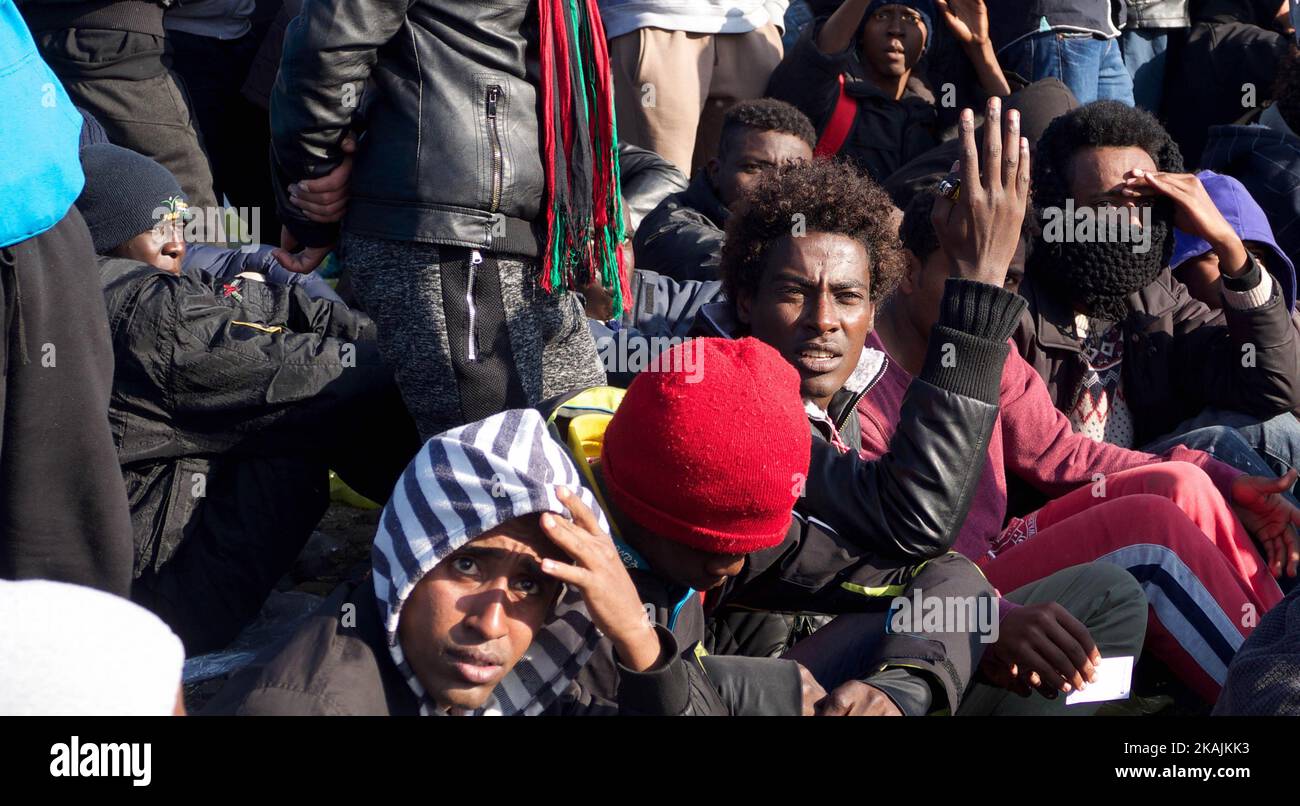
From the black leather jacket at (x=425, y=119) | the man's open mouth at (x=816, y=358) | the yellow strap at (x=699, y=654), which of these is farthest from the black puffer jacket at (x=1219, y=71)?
the yellow strap at (x=699, y=654)

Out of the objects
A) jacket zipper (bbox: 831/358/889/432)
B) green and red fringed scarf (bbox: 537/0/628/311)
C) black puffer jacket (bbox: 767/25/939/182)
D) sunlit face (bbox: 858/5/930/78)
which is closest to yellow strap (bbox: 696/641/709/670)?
jacket zipper (bbox: 831/358/889/432)

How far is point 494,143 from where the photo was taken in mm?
3236

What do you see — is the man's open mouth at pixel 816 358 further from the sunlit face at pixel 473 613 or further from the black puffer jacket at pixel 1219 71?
the black puffer jacket at pixel 1219 71

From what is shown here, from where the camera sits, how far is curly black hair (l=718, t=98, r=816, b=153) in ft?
17.7

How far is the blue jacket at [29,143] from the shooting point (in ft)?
7.82

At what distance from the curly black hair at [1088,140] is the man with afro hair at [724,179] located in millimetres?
967

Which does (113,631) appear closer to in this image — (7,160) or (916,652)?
(7,160)

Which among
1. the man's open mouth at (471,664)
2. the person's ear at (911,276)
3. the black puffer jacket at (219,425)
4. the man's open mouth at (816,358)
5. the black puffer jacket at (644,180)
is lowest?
the black puffer jacket at (219,425)

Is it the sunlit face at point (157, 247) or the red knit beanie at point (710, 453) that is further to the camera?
the sunlit face at point (157, 247)

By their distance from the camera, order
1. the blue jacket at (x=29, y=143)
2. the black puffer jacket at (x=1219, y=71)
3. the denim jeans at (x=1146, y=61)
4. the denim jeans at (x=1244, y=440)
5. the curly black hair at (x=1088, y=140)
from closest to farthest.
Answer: the blue jacket at (x=29, y=143), the denim jeans at (x=1244, y=440), the curly black hair at (x=1088, y=140), the black puffer jacket at (x=1219, y=71), the denim jeans at (x=1146, y=61)

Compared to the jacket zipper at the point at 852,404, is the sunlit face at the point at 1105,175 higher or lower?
higher

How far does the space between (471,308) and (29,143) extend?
1095mm

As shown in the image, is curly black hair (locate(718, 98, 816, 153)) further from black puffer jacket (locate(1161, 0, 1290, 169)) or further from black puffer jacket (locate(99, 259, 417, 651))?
black puffer jacket (locate(99, 259, 417, 651))

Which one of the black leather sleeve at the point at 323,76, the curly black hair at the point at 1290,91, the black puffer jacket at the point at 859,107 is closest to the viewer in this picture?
the black leather sleeve at the point at 323,76
